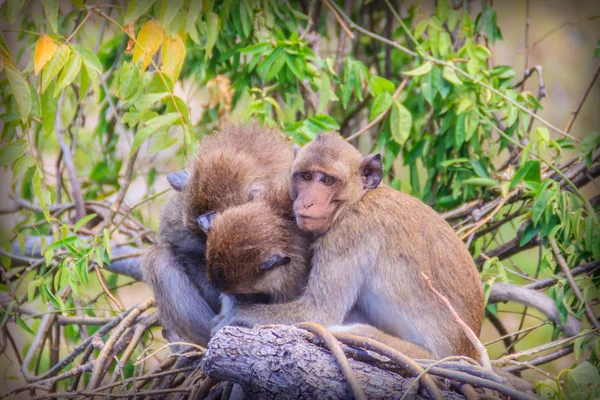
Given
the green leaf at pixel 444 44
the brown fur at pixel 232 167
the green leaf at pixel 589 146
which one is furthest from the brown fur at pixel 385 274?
the green leaf at pixel 444 44

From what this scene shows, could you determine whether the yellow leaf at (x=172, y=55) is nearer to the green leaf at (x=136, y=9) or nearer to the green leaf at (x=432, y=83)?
the green leaf at (x=136, y=9)

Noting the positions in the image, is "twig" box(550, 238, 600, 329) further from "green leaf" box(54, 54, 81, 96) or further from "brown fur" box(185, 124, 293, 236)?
"green leaf" box(54, 54, 81, 96)

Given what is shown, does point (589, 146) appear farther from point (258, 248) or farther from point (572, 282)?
point (258, 248)

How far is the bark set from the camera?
3551 mm

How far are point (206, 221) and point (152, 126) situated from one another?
3.08ft

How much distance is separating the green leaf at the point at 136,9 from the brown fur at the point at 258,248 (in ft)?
4.75

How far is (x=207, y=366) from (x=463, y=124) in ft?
11.0

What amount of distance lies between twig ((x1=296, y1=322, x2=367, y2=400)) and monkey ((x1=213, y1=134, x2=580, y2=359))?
0.70 m

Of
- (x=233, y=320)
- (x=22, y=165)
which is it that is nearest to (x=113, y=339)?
(x=233, y=320)

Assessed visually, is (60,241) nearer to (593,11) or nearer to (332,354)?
(332,354)

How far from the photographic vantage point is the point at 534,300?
5.22 m

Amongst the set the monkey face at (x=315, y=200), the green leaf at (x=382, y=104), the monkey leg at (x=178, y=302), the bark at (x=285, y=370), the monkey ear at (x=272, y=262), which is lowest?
the monkey leg at (x=178, y=302)

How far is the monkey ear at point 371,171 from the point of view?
190 inches

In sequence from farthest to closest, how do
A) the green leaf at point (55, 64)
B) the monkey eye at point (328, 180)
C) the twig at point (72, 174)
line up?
the twig at point (72, 174)
the monkey eye at point (328, 180)
the green leaf at point (55, 64)
